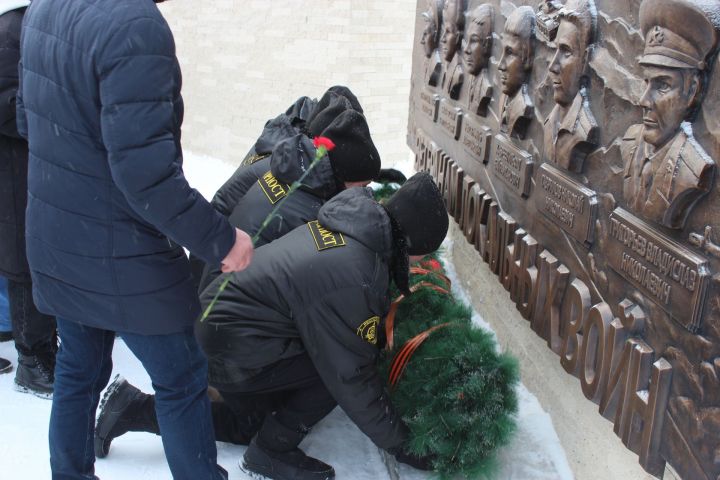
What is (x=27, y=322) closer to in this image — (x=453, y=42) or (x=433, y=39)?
(x=453, y=42)

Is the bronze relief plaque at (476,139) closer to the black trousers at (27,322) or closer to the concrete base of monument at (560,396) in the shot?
the concrete base of monument at (560,396)

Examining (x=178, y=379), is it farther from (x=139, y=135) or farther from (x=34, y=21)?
(x=34, y=21)

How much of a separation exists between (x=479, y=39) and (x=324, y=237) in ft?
5.05

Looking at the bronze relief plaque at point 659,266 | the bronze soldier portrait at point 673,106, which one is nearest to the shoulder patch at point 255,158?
the bronze relief plaque at point 659,266

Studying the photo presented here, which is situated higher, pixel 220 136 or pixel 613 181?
pixel 613 181

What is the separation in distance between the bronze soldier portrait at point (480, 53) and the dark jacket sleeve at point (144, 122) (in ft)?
6.40

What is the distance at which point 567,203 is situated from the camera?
245 centimetres

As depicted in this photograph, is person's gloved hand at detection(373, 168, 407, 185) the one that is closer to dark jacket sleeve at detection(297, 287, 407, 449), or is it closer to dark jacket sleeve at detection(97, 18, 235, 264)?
dark jacket sleeve at detection(297, 287, 407, 449)

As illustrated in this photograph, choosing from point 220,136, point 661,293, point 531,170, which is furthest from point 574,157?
point 220,136

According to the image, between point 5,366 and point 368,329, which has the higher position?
point 368,329

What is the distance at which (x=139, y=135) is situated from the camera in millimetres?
1722

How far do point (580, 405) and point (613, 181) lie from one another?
910 mm

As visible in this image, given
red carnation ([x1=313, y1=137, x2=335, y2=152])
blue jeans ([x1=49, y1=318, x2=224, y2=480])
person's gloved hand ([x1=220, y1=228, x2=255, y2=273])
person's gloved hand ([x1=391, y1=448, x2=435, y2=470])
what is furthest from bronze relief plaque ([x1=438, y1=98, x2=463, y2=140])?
blue jeans ([x1=49, y1=318, x2=224, y2=480])

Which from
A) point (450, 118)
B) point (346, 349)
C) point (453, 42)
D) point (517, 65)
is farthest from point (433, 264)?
point (346, 349)
